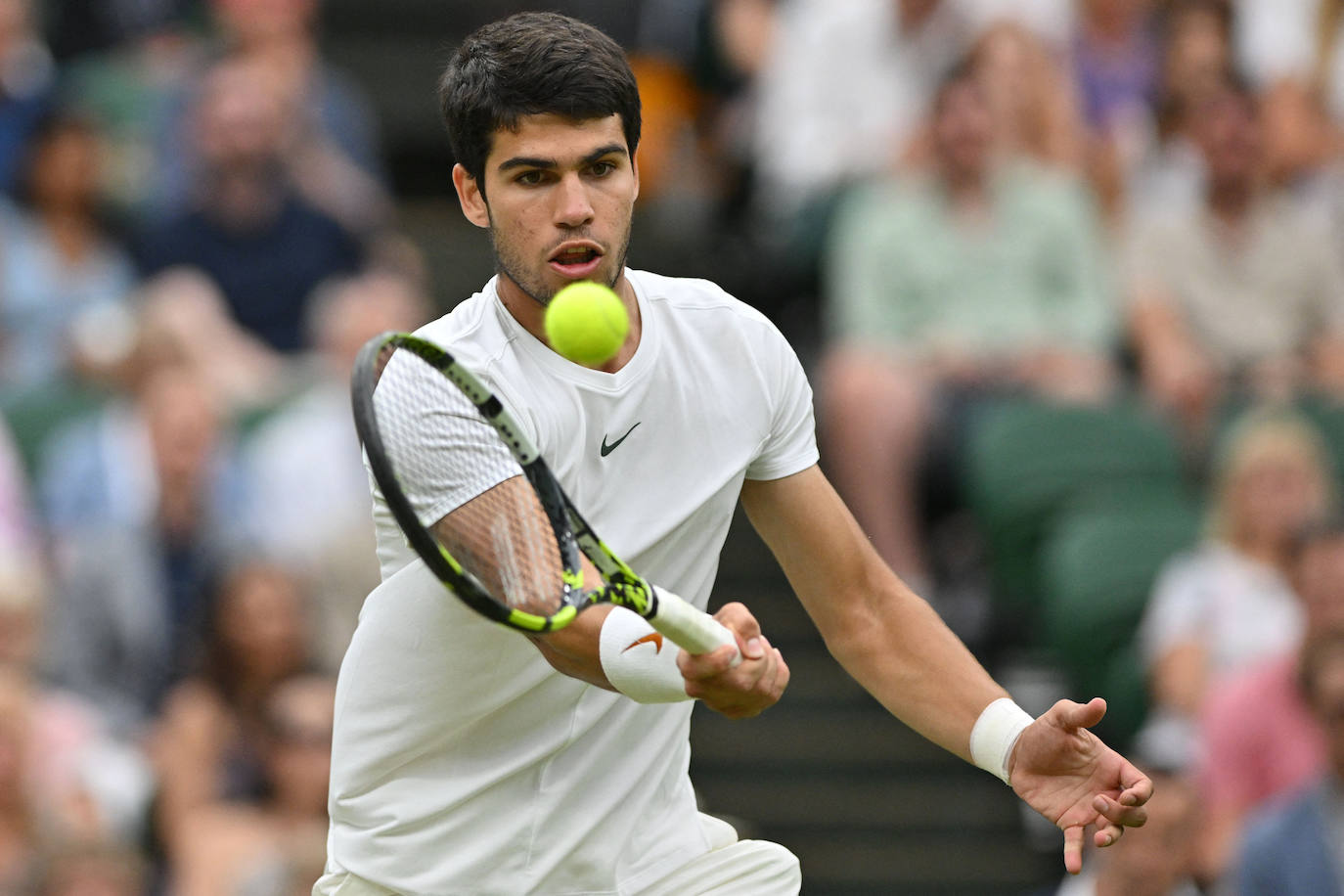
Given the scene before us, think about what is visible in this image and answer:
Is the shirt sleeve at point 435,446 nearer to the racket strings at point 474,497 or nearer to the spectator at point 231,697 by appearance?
the racket strings at point 474,497

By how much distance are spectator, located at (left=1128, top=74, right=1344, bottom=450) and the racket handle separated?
5.20m

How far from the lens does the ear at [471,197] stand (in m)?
3.28

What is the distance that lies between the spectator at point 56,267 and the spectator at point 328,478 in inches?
36.2

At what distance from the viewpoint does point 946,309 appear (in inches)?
299

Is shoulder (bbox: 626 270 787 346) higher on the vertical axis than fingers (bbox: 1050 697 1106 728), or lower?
higher

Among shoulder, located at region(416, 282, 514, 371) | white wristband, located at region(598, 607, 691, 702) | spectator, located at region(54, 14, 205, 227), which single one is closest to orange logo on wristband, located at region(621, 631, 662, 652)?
white wristband, located at region(598, 607, 691, 702)

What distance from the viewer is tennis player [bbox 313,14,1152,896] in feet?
10.3

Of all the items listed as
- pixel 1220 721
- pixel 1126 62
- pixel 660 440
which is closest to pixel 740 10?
pixel 1126 62

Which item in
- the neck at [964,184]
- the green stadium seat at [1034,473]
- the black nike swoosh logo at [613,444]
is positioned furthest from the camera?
the neck at [964,184]

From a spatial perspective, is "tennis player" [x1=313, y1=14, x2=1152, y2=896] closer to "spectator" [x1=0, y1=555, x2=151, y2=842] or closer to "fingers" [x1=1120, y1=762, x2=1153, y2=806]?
"fingers" [x1=1120, y1=762, x2=1153, y2=806]

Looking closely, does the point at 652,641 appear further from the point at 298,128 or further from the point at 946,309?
the point at 298,128

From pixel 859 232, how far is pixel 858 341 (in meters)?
0.42

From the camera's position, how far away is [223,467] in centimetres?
703

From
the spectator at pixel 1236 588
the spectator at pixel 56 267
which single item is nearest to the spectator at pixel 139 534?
the spectator at pixel 56 267
